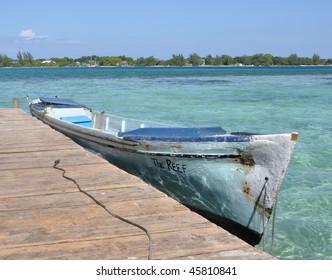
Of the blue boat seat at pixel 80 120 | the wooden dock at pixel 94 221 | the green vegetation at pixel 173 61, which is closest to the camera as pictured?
the wooden dock at pixel 94 221

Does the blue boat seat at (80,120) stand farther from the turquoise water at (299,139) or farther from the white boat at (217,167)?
the turquoise water at (299,139)

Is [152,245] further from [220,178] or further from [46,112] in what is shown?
[46,112]

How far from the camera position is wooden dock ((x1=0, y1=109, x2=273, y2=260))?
11.0 feet

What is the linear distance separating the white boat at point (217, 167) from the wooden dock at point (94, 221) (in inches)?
48.8

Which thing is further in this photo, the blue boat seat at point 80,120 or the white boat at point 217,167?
the blue boat seat at point 80,120

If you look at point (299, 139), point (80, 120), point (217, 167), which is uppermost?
point (217, 167)

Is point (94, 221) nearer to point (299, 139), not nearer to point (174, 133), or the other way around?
point (174, 133)

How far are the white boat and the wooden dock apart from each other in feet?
4.07

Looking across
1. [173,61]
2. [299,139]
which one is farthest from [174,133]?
[173,61]

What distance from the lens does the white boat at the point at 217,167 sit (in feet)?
19.2

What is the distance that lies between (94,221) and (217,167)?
2.72 m

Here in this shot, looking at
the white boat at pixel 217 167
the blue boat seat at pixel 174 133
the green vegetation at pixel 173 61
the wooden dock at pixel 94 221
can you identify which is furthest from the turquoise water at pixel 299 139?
the green vegetation at pixel 173 61

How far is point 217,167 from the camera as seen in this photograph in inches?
250
